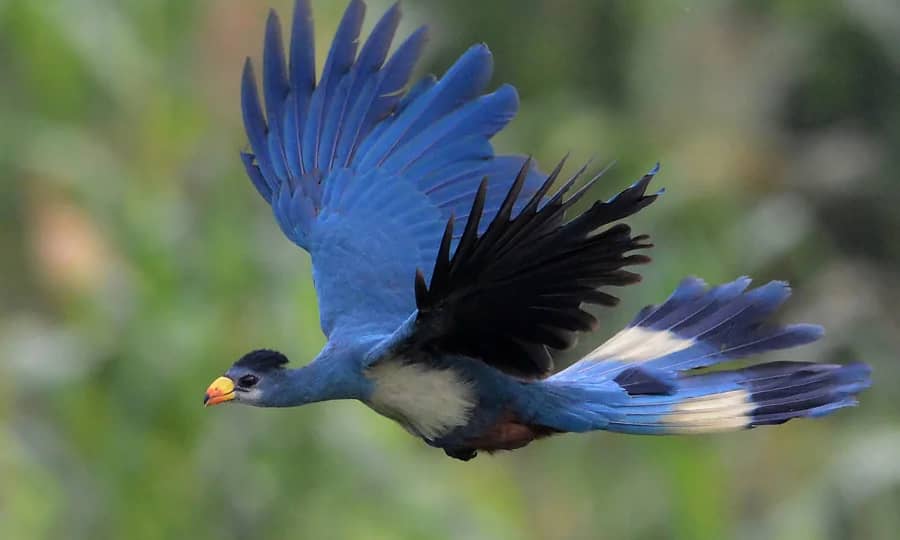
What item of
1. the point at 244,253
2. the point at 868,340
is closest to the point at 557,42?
the point at 868,340

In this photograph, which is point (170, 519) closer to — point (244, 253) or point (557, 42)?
point (244, 253)

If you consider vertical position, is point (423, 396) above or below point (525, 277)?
below

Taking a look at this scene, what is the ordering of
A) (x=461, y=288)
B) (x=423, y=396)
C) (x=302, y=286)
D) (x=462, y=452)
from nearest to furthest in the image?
(x=461, y=288)
(x=423, y=396)
(x=462, y=452)
(x=302, y=286)

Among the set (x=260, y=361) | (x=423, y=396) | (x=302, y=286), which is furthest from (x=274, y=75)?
(x=302, y=286)

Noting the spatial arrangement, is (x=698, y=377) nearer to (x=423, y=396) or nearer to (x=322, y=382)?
(x=423, y=396)

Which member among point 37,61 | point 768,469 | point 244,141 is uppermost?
point 37,61

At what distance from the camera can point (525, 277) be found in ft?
8.45

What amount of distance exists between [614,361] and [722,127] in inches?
103

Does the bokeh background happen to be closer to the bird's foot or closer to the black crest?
the bird's foot

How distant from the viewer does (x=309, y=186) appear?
3387mm

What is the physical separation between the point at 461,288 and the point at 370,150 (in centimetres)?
91

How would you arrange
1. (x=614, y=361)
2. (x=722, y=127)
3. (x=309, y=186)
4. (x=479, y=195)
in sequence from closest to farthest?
(x=479, y=195), (x=614, y=361), (x=309, y=186), (x=722, y=127)

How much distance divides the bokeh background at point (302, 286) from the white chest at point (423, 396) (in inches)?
41.9

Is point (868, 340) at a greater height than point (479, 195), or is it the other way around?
point (868, 340)
